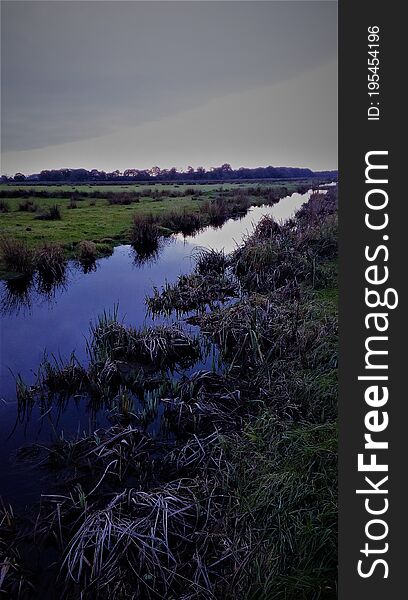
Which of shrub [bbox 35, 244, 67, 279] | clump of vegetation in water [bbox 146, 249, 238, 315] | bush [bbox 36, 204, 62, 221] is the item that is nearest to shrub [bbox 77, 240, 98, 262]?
shrub [bbox 35, 244, 67, 279]

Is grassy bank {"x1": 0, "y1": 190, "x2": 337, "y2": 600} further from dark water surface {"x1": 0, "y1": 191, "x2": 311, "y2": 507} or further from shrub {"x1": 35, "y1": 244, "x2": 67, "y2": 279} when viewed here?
shrub {"x1": 35, "y1": 244, "x2": 67, "y2": 279}

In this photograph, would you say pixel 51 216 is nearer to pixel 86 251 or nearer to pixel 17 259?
pixel 86 251

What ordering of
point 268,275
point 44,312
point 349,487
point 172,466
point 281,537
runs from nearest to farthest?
point 349,487, point 281,537, point 172,466, point 44,312, point 268,275

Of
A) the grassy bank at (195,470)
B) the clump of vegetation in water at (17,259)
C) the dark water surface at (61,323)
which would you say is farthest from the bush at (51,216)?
the grassy bank at (195,470)

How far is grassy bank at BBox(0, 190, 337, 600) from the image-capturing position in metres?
3.75

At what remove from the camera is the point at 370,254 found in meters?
2.54

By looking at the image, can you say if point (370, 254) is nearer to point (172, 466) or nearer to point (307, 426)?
point (307, 426)

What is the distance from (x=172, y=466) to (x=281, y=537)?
2.01 m

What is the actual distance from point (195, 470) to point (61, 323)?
24.6 ft

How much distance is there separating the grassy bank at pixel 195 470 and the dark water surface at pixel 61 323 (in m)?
0.32

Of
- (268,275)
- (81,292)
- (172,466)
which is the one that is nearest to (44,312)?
(81,292)

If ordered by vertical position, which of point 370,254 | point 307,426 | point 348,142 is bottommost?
point 307,426

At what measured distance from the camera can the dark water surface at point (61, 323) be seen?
6.10 meters

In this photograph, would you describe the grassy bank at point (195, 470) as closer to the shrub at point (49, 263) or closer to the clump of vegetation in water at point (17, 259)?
the shrub at point (49, 263)
